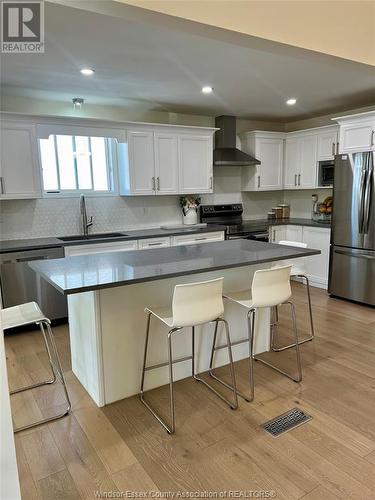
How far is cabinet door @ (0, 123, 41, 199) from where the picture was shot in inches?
148

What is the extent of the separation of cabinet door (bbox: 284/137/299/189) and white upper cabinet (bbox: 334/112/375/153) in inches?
43.6

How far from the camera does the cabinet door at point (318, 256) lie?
5102mm

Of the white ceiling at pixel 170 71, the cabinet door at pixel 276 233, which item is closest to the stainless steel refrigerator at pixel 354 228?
the white ceiling at pixel 170 71

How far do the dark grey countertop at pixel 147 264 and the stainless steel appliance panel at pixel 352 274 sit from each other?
1819 mm

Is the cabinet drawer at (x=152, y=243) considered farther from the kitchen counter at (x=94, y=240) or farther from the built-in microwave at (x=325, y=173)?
the built-in microwave at (x=325, y=173)

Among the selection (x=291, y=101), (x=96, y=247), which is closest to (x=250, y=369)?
(x=96, y=247)

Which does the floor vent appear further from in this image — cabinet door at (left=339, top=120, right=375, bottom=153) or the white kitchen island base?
cabinet door at (left=339, top=120, right=375, bottom=153)

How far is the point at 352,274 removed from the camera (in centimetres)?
458

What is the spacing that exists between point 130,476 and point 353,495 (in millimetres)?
1122

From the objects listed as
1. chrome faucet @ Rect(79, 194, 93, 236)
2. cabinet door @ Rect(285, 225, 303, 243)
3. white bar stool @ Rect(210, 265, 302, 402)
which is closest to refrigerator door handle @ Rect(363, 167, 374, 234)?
cabinet door @ Rect(285, 225, 303, 243)

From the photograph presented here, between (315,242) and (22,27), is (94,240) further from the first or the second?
(315,242)

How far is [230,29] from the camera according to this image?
1878 millimetres

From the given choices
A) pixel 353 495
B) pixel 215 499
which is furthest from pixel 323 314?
pixel 215 499

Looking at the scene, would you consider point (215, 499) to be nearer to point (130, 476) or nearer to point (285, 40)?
point (130, 476)
